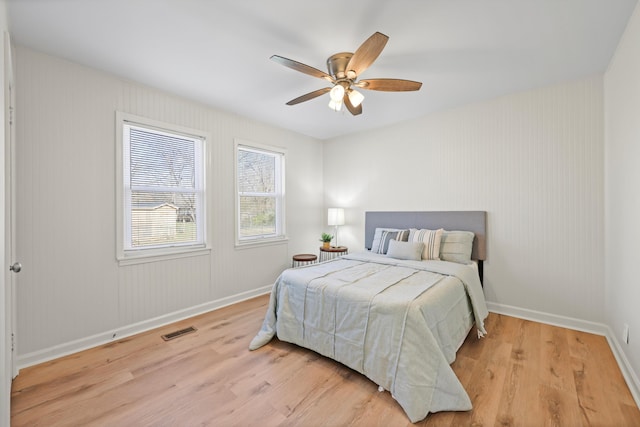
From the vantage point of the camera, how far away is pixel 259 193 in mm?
3930

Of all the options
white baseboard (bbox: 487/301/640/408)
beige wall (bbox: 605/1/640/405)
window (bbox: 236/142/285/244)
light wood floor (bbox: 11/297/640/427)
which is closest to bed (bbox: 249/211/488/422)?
light wood floor (bbox: 11/297/640/427)

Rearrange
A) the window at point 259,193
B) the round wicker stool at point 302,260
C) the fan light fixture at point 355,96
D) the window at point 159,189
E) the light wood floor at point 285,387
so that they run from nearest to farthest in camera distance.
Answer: the light wood floor at point 285,387 → the fan light fixture at point 355,96 → the window at point 159,189 → the window at point 259,193 → the round wicker stool at point 302,260

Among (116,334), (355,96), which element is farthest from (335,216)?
(116,334)

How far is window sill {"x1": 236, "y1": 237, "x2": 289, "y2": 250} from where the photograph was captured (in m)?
3.65

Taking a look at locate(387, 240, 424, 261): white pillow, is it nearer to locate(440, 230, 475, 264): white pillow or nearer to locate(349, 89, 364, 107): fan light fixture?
locate(440, 230, 475, 264): white pillow

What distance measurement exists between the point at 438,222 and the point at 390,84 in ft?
6.34

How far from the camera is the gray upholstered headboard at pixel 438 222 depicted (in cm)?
318

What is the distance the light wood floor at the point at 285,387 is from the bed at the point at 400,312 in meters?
0.13

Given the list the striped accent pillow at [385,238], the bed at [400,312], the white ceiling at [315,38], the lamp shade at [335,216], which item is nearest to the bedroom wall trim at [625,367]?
the bed at [400,312]

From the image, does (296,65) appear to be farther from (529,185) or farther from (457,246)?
(529,185)

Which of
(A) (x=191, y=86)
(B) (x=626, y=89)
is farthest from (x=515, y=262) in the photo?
(A) (x=191, y=86)

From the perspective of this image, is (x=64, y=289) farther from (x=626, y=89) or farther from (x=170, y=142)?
(x=626, y=89)

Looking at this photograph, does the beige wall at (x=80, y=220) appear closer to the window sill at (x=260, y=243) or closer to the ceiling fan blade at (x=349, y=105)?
the window sill at (x=260, y=243)

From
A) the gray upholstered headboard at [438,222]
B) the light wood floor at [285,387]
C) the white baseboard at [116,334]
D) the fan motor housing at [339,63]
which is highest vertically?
the fan motor housing at [339,63]
